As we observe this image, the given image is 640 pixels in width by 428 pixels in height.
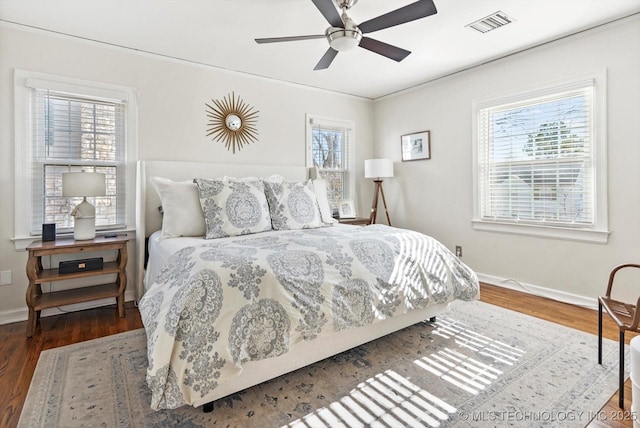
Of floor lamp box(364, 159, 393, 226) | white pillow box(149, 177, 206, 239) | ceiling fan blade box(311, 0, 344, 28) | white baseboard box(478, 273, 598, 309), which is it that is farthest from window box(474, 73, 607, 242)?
white pillow box(149, 177, 206, 239)

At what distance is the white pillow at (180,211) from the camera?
2.74 m

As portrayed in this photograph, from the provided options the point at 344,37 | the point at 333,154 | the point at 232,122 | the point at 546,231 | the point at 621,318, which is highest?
the point at 344,37

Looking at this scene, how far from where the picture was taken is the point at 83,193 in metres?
2.77

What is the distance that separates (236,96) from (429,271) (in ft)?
10.0

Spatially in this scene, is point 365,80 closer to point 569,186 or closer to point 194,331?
point 569,186

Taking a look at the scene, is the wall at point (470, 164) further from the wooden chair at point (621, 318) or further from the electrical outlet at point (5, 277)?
the electrical outlet at point (5, 277)

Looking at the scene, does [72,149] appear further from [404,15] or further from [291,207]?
[404,15]

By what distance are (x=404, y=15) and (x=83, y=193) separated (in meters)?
2.90

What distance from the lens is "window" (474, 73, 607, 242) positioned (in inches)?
118

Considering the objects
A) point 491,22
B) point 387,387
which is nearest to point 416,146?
point 491,22

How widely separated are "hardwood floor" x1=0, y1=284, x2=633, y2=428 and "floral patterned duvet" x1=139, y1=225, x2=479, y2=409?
34.6 inches

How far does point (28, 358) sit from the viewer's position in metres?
2.19

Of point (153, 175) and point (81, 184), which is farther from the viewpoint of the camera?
point (153, 175)

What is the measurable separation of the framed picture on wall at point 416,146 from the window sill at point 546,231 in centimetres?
118
